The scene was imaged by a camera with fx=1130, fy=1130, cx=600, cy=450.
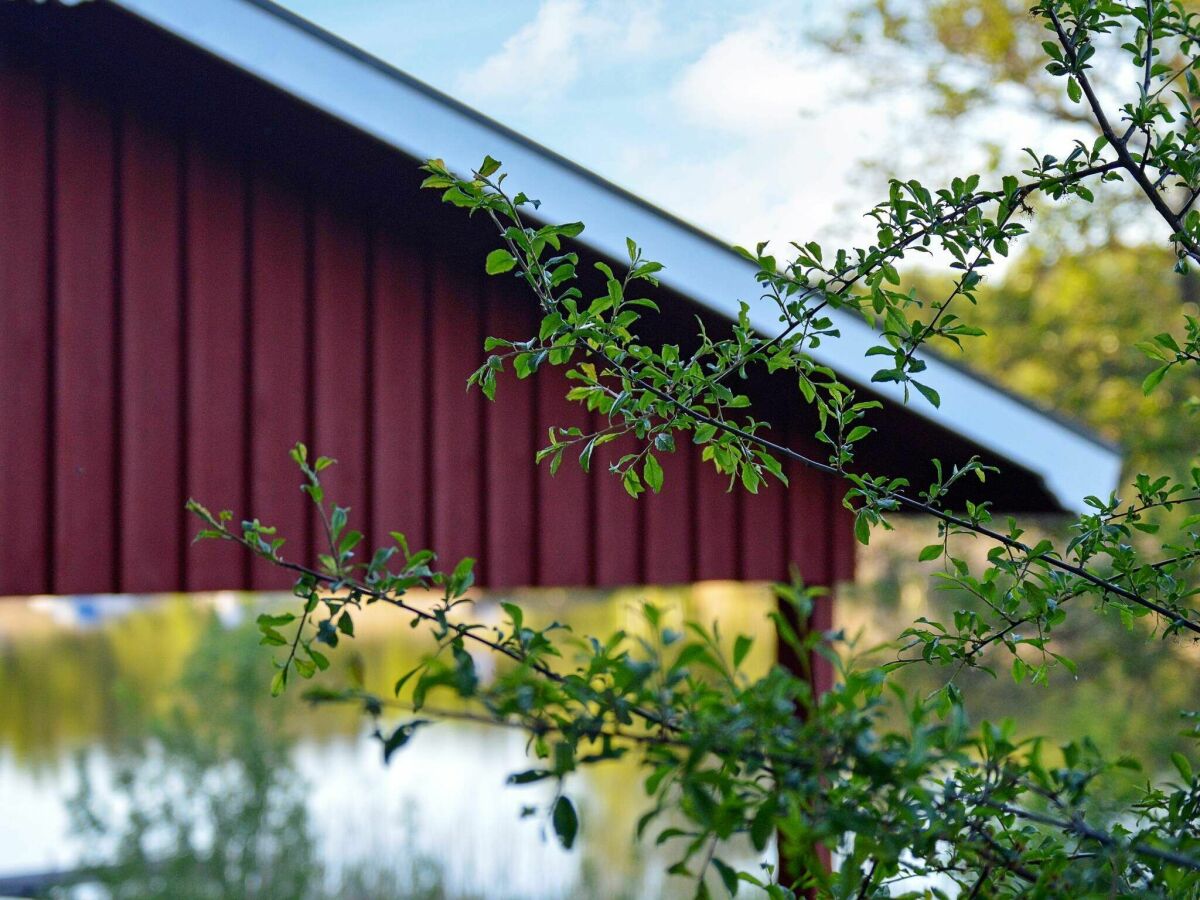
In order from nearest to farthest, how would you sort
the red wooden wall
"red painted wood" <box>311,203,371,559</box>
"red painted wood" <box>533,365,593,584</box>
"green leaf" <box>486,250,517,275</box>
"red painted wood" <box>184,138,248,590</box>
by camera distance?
"green leaf" <box>486,250,517,275</box>, the red wooden wall, "red painted wood" <box>184,138,248,590</box>, "red painted wood" <box>311,203,371,559</box>, "red painted wood" <box>533,365,593,584</box>

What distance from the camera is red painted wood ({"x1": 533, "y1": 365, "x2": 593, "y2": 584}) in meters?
3.21

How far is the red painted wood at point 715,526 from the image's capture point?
3428 millimetres

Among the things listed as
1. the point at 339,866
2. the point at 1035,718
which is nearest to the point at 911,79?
the point at 1035,718

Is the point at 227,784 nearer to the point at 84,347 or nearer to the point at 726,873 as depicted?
the point at 84,347

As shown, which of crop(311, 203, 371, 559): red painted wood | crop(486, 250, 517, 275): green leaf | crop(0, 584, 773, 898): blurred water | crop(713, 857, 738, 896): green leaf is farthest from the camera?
crop(0, 584, 773, 898): blurred water

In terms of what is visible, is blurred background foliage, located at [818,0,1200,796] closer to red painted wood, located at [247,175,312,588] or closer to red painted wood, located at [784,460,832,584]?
red painted wood, located at [784,460,832,584]

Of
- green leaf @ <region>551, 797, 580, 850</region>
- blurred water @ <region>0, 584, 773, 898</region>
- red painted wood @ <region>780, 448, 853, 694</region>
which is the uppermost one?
red painted wood @ <region>780, 448, 853, 694</region>

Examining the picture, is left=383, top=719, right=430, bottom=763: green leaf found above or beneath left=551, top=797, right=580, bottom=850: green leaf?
above

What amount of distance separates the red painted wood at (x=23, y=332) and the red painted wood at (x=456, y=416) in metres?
0.96

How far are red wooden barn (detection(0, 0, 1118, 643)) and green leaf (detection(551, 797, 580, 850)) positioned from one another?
209 centimetres

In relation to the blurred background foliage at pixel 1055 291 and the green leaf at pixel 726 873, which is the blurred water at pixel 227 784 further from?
the blurred background foliage at pixel 1055 291

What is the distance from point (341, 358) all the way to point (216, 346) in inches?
12.5

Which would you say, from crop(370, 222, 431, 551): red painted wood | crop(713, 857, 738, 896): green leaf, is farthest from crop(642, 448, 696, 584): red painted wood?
crop(713, 857, 738, 896): green leaf

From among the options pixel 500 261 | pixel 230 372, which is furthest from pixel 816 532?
pixel 500 261
